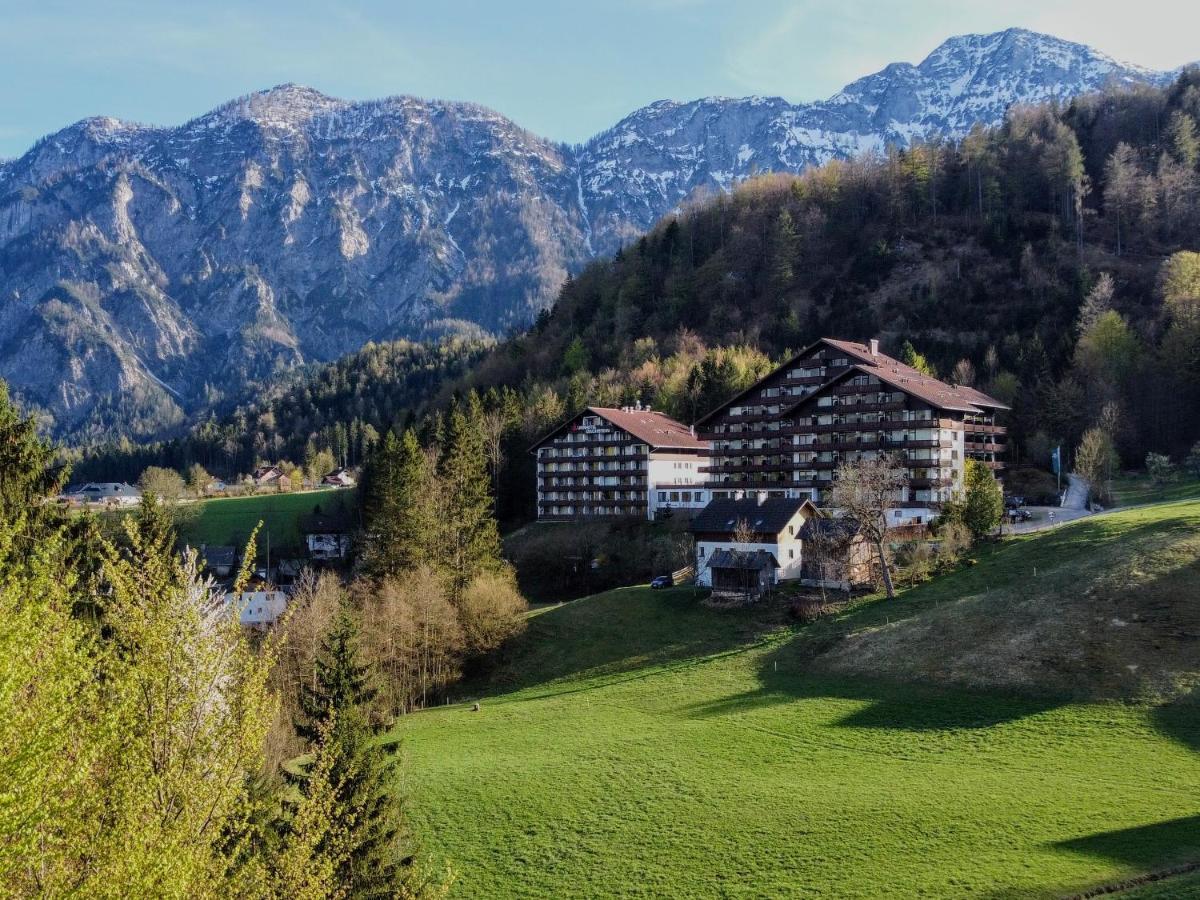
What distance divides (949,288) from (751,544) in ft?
307

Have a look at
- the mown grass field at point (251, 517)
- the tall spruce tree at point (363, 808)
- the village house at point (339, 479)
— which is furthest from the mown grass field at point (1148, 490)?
the village house at point (339, 479)

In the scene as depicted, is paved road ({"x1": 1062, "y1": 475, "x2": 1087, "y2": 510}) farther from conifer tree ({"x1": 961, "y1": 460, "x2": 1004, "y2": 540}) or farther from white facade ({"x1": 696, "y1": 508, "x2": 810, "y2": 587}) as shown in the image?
white facade ({"x1": 696, "y1": 508, "x2": 810, "y2": 587})

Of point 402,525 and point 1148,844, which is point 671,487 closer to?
point 402,525

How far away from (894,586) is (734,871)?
42963 mm

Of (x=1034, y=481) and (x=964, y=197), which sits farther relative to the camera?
(x=964, y=197)

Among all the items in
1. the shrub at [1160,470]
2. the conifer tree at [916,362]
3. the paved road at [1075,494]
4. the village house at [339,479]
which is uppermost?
the conifer tree at [916,362]

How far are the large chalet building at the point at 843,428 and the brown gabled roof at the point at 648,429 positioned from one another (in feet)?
10.8

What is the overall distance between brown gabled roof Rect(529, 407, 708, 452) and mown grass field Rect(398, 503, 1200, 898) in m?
44.4

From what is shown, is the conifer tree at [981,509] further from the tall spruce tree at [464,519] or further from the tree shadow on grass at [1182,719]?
the tall spruce tree at [464,519]

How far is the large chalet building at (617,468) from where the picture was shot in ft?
348

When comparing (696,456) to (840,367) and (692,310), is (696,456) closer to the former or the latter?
(840,367)

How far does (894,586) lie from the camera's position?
6831 centimetres

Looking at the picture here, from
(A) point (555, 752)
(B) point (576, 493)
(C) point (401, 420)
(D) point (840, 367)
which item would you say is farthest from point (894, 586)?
(C) point (401, 420)

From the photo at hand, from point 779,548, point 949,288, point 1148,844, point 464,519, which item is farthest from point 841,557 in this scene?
point 949,288
